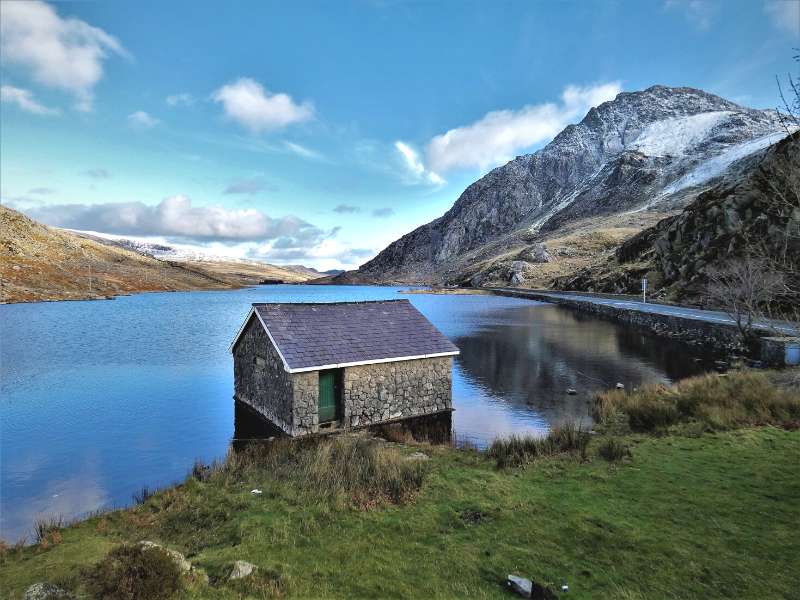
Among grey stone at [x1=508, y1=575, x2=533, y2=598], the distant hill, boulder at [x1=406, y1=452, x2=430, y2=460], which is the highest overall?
the distant hill

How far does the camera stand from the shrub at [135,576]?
636cm

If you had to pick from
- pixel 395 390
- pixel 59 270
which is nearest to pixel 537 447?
pixel 395 390

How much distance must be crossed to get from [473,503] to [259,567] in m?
5.16

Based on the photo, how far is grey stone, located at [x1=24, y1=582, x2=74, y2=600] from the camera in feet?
20.6

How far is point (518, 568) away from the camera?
7.94 m

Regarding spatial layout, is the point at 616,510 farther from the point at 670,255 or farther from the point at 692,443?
the point at 670,255

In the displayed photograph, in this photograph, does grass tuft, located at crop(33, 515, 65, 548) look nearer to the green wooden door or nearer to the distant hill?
the green wooden door

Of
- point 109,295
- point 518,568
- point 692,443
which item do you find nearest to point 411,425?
point 692,443

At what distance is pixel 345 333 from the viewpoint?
787 inches

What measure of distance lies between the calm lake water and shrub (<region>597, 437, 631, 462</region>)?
4.90 metres

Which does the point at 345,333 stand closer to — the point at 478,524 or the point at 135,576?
the point at 478,524

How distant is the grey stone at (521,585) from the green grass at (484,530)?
0.64ft

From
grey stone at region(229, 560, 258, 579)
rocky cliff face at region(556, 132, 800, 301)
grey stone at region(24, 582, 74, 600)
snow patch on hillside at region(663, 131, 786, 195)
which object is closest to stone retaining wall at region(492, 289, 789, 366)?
rocky cliff face at region(556, 132, 800, 301)

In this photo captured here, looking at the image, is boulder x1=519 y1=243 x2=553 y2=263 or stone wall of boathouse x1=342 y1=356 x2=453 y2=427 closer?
stone wall of boathouse x1=342 y1=356 x2=453 y2=427
